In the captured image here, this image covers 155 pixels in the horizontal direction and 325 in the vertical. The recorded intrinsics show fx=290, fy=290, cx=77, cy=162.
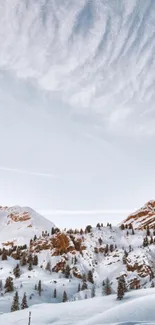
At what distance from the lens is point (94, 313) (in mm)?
82188

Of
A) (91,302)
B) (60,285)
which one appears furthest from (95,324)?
(60,285)

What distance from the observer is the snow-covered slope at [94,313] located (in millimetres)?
64625

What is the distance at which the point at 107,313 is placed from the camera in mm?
70750

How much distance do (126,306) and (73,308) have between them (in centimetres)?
2294

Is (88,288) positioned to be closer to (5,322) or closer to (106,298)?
(106,298)

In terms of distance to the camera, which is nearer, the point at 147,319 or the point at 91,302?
the point at 147,319

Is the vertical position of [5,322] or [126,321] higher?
[126,321]

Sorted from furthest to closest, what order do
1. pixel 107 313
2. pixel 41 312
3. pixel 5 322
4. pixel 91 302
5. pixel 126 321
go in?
pixel 91 302
pixel 41 312
pixel 5 322
pixel 107 313
pixel 126 321

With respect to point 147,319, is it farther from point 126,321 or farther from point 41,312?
point 41,312

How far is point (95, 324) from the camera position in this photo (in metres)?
63.0

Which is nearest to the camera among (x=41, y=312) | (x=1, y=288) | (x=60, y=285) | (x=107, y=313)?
(x=107, y=313)

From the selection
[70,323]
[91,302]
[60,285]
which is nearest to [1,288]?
[60,285]

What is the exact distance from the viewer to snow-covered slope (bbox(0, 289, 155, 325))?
212ft

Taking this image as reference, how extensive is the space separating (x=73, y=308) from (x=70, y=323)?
19.4 m
